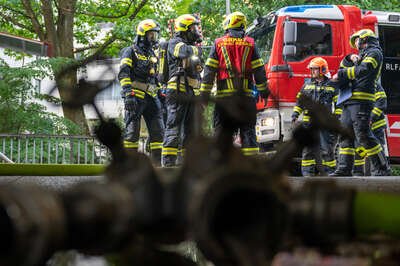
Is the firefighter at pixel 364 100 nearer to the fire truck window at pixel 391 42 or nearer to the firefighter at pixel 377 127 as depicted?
the firefighter at pixel 377 127

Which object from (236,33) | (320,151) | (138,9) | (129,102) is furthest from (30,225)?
(138,9)

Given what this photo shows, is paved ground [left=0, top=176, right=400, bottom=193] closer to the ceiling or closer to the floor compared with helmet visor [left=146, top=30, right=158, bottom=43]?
closer to the floor

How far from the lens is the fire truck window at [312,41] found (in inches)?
537

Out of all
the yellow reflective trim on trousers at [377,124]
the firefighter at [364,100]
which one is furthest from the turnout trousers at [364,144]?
the yellow reflective trim on trousers at [377,124]

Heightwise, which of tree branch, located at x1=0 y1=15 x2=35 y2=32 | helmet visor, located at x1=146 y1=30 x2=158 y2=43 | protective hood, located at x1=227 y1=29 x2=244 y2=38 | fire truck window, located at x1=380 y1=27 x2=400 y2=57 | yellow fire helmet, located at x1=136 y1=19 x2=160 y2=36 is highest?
tree branch, located at x1=0 y1=15 x2=35 y2=32

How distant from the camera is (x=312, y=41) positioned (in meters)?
13.9

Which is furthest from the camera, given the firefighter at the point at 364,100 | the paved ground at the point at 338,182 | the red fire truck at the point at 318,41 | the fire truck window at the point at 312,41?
the fire truck window at the point at 312,41

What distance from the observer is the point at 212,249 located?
0.44 meters

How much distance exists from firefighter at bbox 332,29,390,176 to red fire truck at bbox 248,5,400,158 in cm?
146

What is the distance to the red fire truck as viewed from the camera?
13242 mm

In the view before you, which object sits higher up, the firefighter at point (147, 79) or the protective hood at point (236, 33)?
the protective hood at point (236, 33)

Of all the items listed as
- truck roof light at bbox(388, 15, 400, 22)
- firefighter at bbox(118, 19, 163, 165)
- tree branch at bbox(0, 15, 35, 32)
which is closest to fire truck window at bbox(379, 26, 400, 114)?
truck roof light at bbox(388, 15, 400, 22)

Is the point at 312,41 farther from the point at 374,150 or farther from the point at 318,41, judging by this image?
the point at 374,150

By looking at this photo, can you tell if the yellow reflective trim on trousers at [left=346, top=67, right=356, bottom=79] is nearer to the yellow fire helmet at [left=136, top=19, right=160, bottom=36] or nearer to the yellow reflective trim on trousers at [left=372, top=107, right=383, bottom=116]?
the yellow reflective trim on trousers at [left=372, top=107, right=383, bottom=116]
